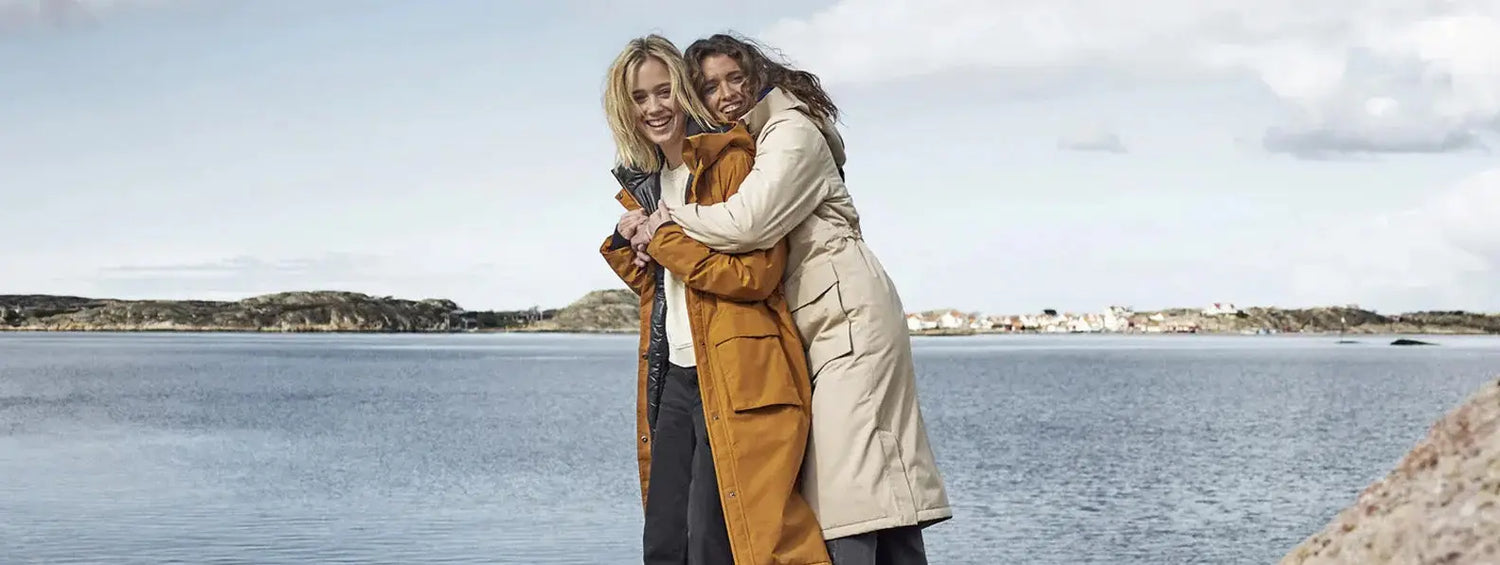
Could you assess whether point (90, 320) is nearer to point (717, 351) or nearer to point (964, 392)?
point (964, 392)

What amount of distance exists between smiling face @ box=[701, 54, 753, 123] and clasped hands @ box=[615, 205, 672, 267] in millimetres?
337

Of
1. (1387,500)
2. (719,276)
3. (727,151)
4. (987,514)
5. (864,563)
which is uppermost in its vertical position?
(727,151)

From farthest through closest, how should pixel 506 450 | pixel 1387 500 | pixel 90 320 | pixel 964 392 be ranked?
pixel 90 320 < pixel 964 392 < pixel 506 450 < pixel 1387 500

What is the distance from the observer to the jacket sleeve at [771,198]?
388 centimetres

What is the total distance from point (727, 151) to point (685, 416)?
73 centimetres

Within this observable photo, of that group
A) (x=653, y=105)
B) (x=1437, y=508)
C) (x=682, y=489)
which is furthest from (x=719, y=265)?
(x=1437, y=508)

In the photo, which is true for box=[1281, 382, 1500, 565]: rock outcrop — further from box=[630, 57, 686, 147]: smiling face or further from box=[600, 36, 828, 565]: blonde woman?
box=[630, 57, 686, 147]: smiling face

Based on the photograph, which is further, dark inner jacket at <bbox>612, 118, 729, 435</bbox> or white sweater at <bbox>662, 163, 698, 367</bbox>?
dark inner jacket at <bbox>612, 118, 729, 435</bbox>

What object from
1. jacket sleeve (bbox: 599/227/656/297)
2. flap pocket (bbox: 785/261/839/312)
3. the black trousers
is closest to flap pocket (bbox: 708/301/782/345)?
flap pocket (bbox: 785/261/839/312)

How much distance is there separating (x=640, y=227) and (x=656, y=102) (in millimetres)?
349

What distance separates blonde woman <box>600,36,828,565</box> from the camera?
3.92 m

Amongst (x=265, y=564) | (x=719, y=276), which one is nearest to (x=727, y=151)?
(x=719, y=276)

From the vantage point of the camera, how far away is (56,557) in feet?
44.6

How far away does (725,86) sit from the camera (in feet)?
13.8
